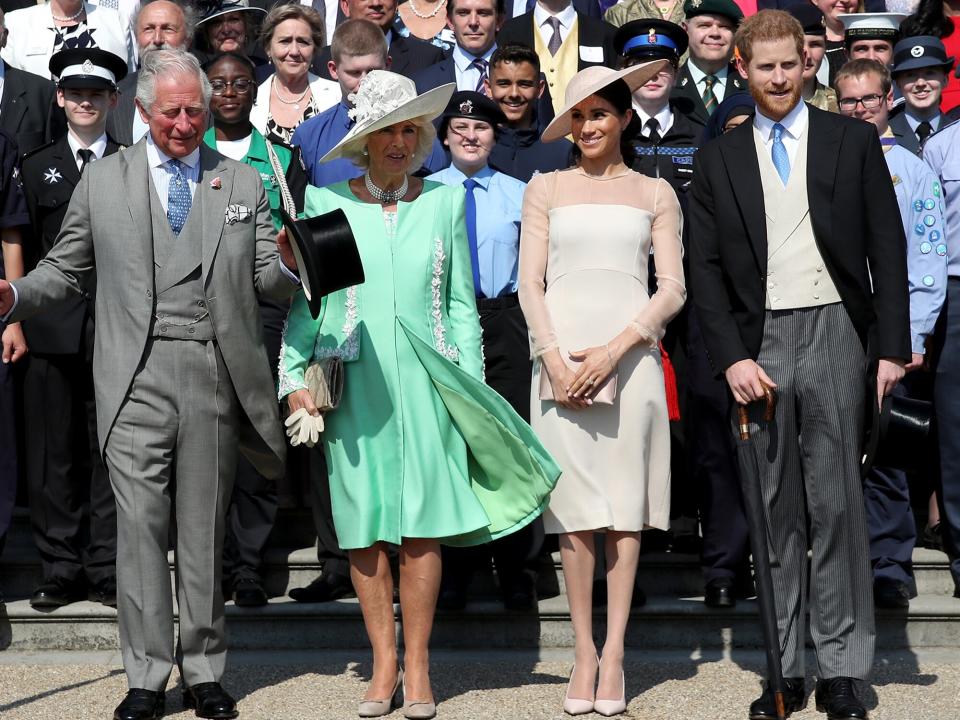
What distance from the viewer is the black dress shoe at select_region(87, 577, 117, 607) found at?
22.2ft

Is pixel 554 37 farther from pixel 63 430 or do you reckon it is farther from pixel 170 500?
pixel 170 500

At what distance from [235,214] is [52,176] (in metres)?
1.76

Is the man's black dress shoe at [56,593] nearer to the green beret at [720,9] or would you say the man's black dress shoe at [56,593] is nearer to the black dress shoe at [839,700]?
the black dress shoe at [839,700]

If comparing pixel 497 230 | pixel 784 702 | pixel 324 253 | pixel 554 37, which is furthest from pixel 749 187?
pixel 554 37

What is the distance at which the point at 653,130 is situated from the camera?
737 cm

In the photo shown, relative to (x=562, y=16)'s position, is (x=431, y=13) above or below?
above

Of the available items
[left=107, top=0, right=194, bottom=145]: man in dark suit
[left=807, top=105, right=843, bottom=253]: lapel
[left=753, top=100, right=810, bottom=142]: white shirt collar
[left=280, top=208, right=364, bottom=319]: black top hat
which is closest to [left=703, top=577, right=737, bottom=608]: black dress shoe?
[left=807, top=105, right=843, bottom=253]: lapel

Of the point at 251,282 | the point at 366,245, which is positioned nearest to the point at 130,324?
the point at 251,282

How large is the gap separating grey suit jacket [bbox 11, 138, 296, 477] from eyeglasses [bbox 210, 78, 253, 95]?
4.97 ft

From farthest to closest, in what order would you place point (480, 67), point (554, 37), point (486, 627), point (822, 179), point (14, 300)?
1. point (554, 37)
2. point (480, 67)
3. point (486, 627)
4. point (822, 179)
5. point (14, 300)

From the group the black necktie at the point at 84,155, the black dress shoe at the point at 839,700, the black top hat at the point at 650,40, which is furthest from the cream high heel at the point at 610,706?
the black necktie at the point at 84,155

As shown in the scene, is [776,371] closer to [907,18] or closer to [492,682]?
[492,682]

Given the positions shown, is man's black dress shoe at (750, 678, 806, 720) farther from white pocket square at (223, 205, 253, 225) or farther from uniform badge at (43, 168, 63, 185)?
uniform badge at (43, 168, 63, 185)

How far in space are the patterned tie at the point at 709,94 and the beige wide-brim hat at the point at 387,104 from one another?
261 centimetres
